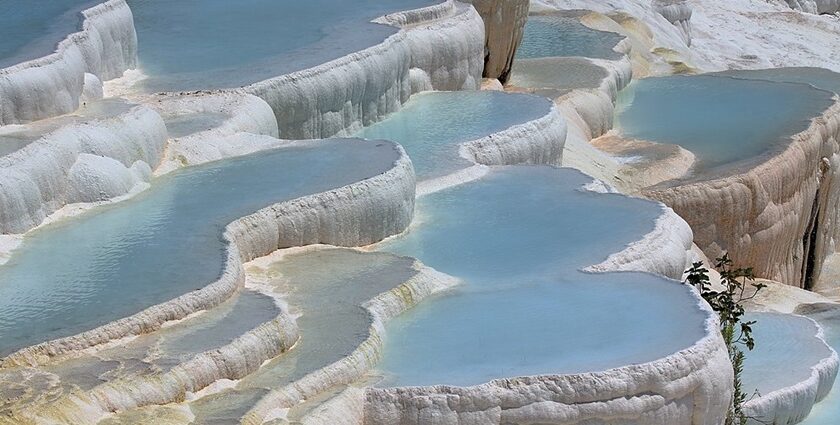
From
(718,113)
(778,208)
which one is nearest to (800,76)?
(718,113)

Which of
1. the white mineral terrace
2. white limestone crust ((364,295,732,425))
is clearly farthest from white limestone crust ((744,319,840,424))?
white limestone crust ((364,295,732,425))

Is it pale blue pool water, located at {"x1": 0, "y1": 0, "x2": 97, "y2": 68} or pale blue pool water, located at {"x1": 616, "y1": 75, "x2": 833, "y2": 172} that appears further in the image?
pale blue pool water, located at {"x1": 616, "y1": 75, "x2": 833, "y2": 172}

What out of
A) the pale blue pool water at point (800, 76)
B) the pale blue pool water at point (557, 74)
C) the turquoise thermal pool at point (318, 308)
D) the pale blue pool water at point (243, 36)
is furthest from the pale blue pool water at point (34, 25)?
the pale blue pool water at point (800, 76)

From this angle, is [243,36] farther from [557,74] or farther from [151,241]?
[151,241]

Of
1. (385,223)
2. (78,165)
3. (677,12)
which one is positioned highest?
(78,165)

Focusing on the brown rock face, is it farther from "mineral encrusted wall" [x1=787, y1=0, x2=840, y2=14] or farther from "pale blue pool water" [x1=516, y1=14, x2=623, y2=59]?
"mineral encrusted wall" [x1=787, y1=0, x2=840, y2=14]

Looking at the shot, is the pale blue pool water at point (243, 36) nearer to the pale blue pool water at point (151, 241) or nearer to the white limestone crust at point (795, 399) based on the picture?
the pale blue pool water at point (151, 241)
